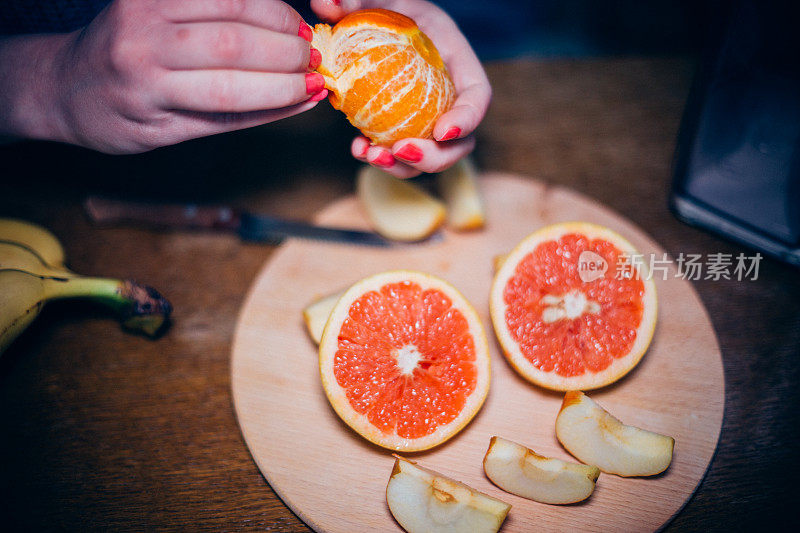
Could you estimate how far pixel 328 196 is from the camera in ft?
5.16

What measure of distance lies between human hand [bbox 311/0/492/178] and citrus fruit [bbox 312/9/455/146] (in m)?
0.04

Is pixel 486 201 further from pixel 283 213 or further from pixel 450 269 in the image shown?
pixel 283 213

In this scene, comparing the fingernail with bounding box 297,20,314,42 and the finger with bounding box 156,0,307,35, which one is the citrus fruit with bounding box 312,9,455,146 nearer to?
the fingernail with bounding box 297,20,314,42

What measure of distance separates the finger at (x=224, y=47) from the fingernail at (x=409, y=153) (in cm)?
29

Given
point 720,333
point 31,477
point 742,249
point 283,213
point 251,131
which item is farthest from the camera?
point 251,131

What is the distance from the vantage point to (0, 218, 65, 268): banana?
1.22m

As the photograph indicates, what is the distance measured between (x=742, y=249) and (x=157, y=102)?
4.93 feet

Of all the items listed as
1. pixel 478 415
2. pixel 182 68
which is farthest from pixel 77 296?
pixel 478 415

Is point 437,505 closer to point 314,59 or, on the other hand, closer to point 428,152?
point 428,152

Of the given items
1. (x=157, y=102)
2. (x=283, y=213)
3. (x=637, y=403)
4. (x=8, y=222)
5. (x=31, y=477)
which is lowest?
(x=31, y=477)

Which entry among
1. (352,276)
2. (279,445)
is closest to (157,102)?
(352,276)

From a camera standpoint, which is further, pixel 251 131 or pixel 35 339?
pixel 251 131

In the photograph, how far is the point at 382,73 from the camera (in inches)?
38.0

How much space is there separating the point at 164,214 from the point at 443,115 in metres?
0.86
